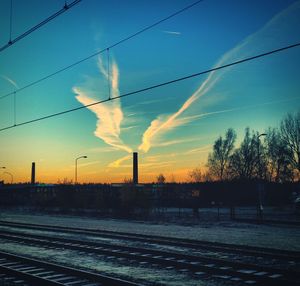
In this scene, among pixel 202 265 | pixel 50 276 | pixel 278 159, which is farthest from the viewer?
pixel 278 159

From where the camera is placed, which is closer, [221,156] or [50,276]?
[50,276]

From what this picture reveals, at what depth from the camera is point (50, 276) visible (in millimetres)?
9891

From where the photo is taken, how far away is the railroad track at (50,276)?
8930mm

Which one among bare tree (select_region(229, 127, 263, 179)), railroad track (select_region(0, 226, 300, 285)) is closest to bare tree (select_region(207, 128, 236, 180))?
bare tree (select_region(229, 127, 263, 179))

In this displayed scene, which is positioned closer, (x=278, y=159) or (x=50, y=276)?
(x=50, y=276)

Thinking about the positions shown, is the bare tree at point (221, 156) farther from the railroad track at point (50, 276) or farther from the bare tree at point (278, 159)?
the railroad track at point (50, 276)

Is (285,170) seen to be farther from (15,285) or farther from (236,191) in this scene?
(15,285)

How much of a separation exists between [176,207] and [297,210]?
2373 cm

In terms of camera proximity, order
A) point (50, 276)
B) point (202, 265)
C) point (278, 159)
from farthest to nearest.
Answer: point (278, 159), point (202, 265), point (50, 276)

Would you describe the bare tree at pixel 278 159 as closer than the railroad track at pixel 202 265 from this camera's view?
No

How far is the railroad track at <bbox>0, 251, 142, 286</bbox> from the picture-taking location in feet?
29.3

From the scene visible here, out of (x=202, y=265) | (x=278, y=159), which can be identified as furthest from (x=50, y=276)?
(x=278, y=159)

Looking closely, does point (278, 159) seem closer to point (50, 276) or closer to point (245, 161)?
point (245, 161)

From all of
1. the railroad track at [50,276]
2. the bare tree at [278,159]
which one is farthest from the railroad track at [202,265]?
the bare tree at [278,159]
